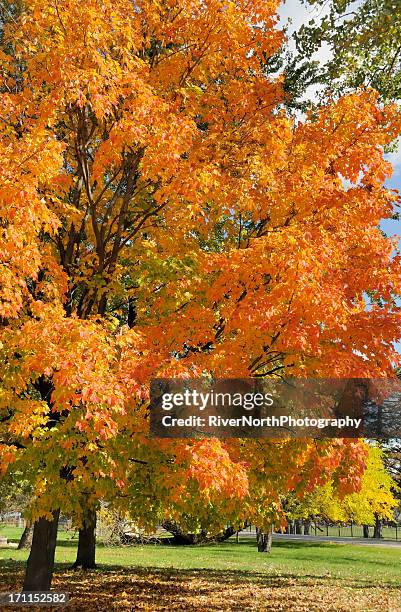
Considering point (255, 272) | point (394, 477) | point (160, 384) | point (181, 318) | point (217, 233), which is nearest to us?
point (160, 384)

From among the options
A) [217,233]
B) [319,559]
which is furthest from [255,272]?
[319,559]

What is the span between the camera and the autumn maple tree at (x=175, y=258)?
857 cm

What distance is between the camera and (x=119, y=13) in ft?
37.3

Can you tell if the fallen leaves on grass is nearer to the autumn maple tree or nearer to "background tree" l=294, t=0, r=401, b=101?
the autumn maple tree

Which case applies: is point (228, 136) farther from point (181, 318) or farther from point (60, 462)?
point (60, 462)

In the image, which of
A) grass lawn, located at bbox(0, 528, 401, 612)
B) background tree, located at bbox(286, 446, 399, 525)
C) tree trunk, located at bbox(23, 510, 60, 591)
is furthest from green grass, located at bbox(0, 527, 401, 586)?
tree trunk, located at bbox(23, 510, 60, 591)

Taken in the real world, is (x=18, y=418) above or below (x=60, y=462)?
above

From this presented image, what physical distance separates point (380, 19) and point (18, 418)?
26.5ft

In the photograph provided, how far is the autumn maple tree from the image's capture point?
8.57 meters

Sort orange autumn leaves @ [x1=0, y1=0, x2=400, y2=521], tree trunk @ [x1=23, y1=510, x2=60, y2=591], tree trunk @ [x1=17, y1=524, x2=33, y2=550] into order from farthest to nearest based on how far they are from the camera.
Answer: tree trunk @ [x1=17, y1=524, x2=33, y2=550] → tree trunk @ [x1=23, y1=510, x2=60, y2=591] → orange autumn leaves @ [x1=0, y1=0, x2=400, y2=521]

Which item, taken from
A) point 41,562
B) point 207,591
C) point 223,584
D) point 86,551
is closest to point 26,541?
point 86,551

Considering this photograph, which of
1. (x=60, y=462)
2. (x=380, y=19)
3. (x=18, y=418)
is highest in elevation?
(x=380, y=19)

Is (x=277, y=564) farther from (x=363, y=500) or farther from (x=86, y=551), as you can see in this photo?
(x=86, y=551)

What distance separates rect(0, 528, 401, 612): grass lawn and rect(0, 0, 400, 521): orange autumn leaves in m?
3.55
